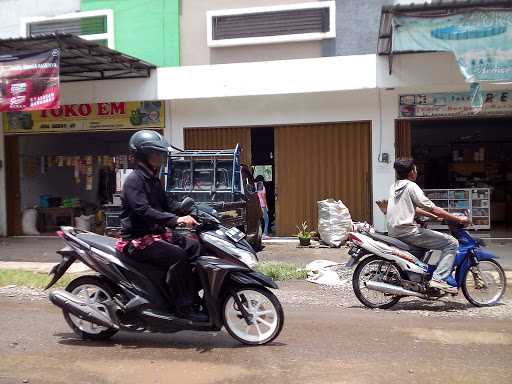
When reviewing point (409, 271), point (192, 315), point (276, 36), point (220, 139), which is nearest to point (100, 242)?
point (192, 315)

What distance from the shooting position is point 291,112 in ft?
41.3

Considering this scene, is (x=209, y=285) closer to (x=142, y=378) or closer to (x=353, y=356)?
(x=142, y=378)

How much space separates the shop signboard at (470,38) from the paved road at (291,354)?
562 centimetres

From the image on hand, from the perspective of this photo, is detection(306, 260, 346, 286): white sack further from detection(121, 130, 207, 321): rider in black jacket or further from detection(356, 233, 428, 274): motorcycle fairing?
detection(121, 130, 207, 321): rider in black jacket

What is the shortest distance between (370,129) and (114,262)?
8.67 metres

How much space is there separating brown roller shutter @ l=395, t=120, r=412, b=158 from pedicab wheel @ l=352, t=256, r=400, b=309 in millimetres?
6291

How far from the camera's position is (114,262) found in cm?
485

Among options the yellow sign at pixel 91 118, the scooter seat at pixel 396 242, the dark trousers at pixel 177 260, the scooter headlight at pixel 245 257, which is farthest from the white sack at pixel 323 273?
the yellow sign at pixel 91 118

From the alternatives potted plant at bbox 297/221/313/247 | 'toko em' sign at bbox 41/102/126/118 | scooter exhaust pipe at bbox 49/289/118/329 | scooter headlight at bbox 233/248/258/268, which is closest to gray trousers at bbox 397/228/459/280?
scooter headlight at bbox 233/248/258/268

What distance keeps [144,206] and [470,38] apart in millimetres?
7659

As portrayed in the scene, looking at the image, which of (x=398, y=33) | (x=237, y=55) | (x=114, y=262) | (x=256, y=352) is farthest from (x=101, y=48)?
(x=256, y=352)

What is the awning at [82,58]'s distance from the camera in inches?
423

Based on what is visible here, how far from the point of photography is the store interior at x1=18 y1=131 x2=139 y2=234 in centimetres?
1465

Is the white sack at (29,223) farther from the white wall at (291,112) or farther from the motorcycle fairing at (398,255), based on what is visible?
the motorcycle fairing at (398,255)
